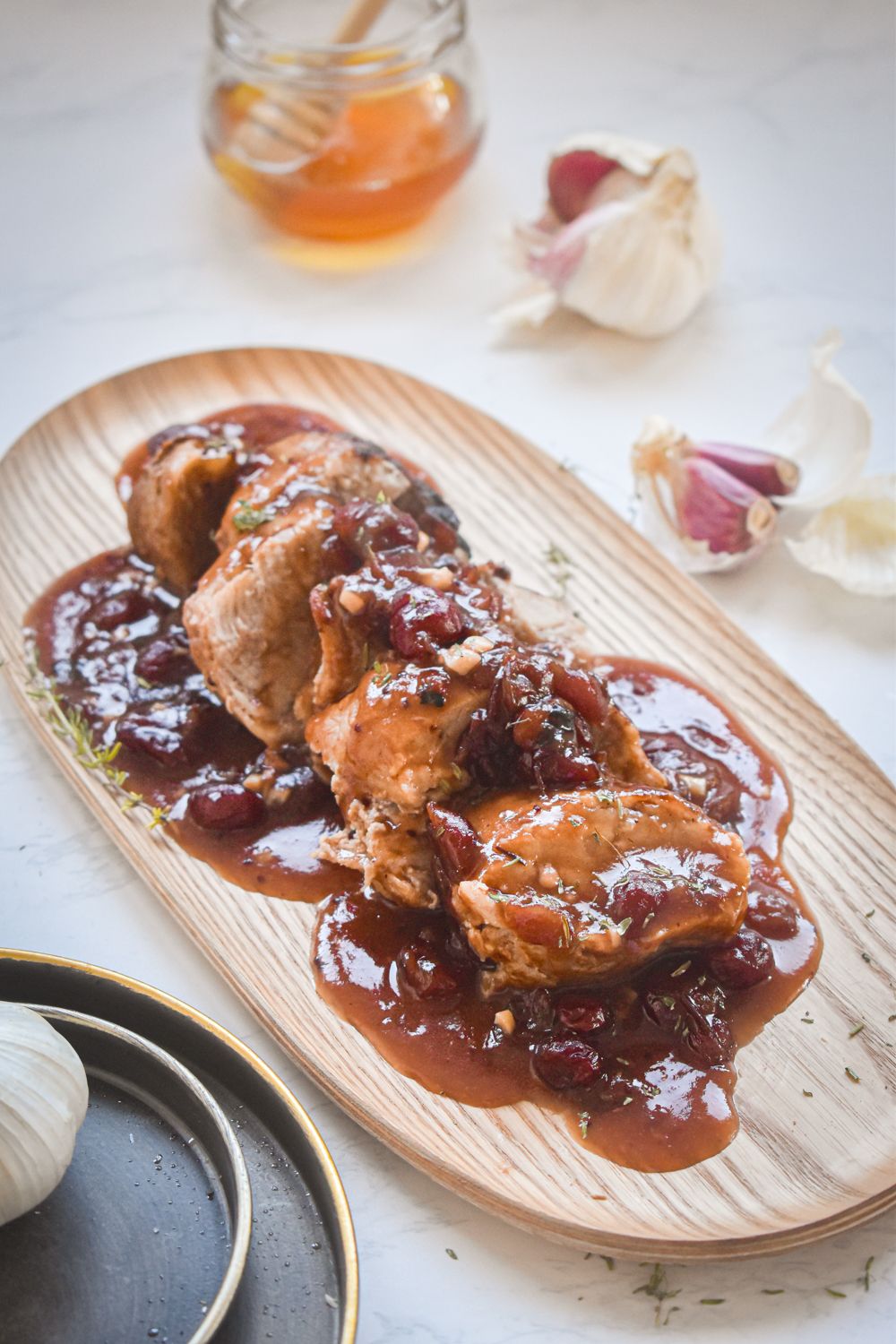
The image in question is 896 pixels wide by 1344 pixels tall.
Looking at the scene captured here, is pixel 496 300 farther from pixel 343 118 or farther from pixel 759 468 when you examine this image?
pixel 759 468

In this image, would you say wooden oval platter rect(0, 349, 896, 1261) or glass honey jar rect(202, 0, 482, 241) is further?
glass honey jar rect(202, 0, 482, 241)

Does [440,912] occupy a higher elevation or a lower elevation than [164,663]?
lower

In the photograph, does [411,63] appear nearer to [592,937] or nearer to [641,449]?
[641,449]

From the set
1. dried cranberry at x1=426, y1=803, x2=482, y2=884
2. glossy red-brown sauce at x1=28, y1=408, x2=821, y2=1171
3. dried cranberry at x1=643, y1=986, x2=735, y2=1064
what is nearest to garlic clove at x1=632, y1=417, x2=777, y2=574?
glossy red-brown sauce at x1=28, y1=408, x2=821, y2=1171

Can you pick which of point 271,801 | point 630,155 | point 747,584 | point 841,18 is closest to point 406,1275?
point 271,801

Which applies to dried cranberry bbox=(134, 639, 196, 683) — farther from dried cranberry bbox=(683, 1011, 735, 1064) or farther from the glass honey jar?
the glass honey jar

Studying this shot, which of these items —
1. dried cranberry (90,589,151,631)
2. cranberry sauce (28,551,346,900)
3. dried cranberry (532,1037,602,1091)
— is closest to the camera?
dried cranberry (532,1037,602,1091)

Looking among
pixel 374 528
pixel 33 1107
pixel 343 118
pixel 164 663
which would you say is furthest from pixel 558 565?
pixel 33 1107

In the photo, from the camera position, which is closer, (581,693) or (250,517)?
(581,693)

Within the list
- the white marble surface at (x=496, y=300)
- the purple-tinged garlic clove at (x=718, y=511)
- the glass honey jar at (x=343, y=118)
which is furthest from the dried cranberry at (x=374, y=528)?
the glass honey jar at (x=343, y=118)
